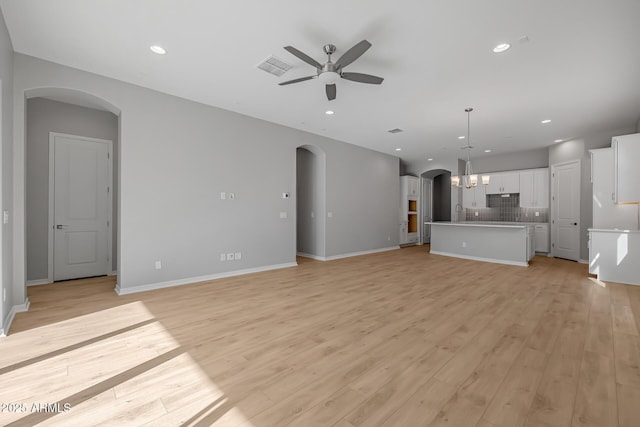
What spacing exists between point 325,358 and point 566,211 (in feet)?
26.7

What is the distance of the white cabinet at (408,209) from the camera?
389 inches

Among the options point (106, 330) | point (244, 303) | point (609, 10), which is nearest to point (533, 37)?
point (609, 10)

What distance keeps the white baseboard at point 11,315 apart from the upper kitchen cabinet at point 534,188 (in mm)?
10990

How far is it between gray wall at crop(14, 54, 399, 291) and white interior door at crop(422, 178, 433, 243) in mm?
5567

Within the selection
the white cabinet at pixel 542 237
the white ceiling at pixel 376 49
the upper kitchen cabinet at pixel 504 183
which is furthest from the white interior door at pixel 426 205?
the white ceiling at pixel 376 49

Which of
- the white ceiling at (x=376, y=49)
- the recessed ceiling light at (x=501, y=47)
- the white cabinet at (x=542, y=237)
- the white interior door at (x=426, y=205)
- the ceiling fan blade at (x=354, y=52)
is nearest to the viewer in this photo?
the white ceiling at (x=376, y=49)

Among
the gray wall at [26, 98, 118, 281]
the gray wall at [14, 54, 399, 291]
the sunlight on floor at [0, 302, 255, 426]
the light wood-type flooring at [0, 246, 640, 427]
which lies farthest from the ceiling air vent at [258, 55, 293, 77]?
the gray wall at [26, 98, 118, 281]

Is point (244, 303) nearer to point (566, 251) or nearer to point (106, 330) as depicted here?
point (106, 330)

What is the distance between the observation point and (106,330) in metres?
2.88

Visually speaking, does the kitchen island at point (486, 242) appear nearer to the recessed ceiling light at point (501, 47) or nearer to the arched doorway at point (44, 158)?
the recessed ceiling light at point (501, 47)

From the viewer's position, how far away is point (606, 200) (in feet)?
18.6

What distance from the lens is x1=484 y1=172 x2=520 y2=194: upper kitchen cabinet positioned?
28.1ft

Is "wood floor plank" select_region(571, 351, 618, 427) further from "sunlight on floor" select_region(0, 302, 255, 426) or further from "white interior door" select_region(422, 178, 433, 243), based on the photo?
"white interior door" select_region(422, 178, 433, 243)

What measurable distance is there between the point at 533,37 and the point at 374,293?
11.9ft
